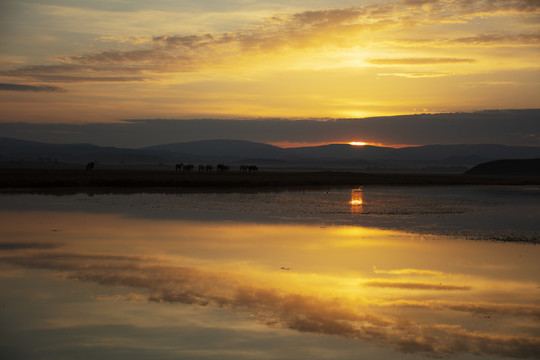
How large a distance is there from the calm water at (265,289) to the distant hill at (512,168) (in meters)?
74.3

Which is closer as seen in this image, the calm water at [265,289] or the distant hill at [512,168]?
the calm water at [265,289]

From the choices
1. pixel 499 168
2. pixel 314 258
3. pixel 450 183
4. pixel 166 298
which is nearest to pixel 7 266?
pixel 166 298

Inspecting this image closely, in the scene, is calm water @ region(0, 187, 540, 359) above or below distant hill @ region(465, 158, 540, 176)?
below

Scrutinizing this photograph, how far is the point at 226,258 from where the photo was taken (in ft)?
42.5

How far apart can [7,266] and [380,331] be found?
7637 millimetres

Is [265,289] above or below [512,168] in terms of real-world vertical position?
below

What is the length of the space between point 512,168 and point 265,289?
92.4 m

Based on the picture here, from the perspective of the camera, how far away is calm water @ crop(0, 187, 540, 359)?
734 centimetres

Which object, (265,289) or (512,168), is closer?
(265,289)

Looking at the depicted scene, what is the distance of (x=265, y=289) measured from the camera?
33.0 feet

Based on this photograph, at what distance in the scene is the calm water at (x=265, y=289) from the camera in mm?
7336

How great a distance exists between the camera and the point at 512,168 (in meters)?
93.8

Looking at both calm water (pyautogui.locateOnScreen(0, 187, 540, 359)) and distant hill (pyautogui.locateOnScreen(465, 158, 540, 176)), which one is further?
distant hill (pyautogui.locateOnScreen(465, 158, 540, 176))

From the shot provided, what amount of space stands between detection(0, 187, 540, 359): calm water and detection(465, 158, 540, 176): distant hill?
74254 mm
